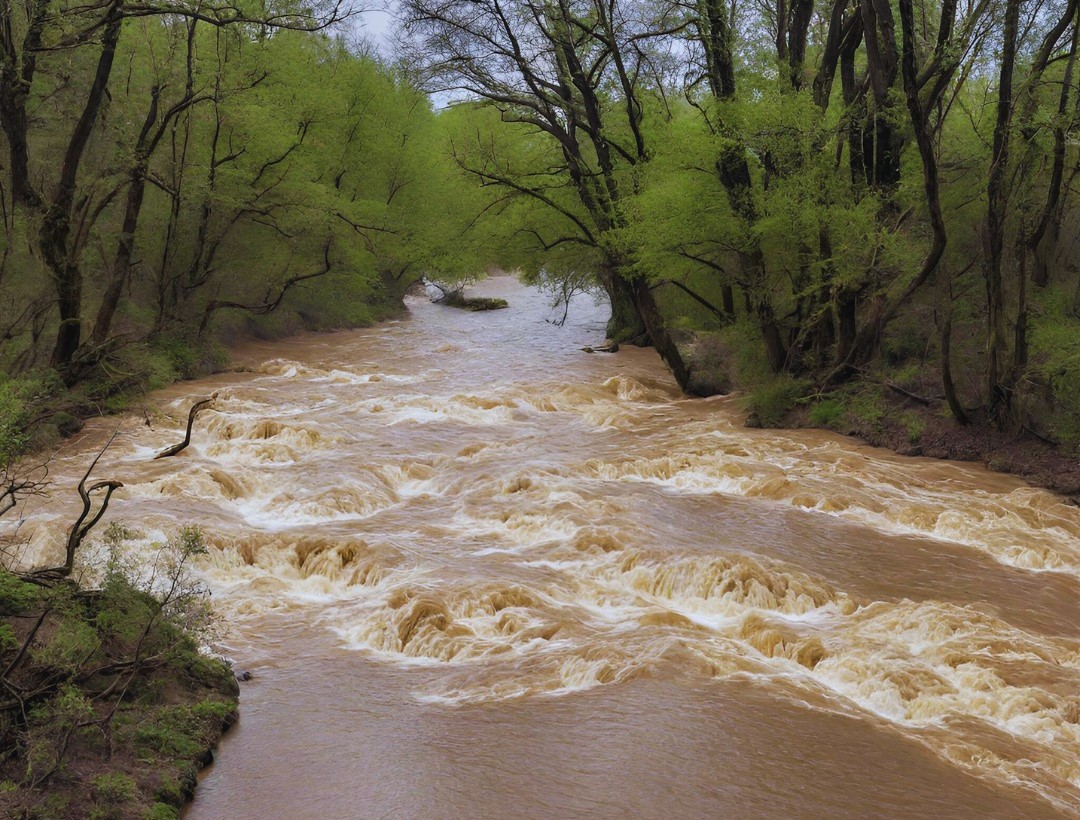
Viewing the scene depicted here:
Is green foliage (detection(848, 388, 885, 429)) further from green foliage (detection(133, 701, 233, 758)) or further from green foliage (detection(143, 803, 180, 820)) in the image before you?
green foliage (detection(143, 803, 180, 820))

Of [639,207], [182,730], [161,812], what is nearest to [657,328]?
[639,207]

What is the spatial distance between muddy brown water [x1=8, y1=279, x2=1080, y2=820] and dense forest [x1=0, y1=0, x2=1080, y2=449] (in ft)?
7.81

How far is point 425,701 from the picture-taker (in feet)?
26.1

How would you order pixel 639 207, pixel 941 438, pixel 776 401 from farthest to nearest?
pixel 639 207 → pixel 776 401 → pixel 941 438

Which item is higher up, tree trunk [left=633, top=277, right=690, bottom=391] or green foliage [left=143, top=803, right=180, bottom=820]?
tree trunk [left=633, top=277, right=690, bottom=391]

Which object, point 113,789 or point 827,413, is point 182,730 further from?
point 827,413

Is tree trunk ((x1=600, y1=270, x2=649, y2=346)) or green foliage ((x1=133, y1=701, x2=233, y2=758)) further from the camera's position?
tree trunk ((x1=600, y1=270, x2=649, y2=346))

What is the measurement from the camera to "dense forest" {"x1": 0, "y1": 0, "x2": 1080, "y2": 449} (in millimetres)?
14703

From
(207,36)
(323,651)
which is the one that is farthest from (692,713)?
(207,36)

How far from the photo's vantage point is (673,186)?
18406mm

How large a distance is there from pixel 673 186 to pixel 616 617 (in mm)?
11047

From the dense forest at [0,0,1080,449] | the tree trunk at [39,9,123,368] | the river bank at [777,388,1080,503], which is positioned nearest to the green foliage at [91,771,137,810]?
the dense forest at [0,0,1080,449]

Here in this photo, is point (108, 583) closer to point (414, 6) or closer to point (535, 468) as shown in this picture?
point (535, 468)

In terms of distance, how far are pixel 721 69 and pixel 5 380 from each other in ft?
46.2
